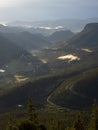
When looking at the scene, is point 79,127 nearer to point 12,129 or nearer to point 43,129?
point 43,129

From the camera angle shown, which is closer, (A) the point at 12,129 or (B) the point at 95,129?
(A) the point at 12,129

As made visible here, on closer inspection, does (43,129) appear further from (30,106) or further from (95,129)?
(95,129)

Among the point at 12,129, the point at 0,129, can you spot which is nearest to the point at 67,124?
the point at 0,129

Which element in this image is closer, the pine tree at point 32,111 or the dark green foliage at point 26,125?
the dark green foliage at point 26,125

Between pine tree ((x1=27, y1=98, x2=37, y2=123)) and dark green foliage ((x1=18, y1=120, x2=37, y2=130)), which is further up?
pine tree ((x1=27, y1=98, x2=37, y2=123))

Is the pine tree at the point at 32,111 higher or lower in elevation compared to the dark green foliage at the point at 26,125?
higher

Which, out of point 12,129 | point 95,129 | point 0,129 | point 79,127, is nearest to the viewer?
point 12,129

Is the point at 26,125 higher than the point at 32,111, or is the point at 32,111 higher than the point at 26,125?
the point at 32,111

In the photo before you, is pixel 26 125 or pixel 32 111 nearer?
pixel 26 125

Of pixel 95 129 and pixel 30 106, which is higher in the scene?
pixel 30 106

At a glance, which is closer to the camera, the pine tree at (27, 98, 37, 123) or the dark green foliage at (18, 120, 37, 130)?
the dark green foliage at (18, 120, 37, 130)

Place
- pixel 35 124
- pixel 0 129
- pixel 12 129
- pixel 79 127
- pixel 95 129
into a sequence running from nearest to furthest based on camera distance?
pixel 12 129 < pixel 35 124 < pixel 79 127 < pixel 95 129 < pixel 0 129
